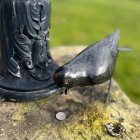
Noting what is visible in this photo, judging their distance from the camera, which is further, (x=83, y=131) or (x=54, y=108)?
(x=54, y=108)

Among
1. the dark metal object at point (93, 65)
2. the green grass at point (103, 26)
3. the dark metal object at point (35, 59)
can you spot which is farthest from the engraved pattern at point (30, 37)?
the green grass at point (103, 26)

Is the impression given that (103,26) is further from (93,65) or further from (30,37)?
(93,65)

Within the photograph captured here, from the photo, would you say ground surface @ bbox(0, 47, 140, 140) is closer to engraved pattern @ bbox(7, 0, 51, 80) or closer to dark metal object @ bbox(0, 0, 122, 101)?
dark metal object @ bbox(0, 0, 122, 101)

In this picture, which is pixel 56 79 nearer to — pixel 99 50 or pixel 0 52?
pixel 99 50

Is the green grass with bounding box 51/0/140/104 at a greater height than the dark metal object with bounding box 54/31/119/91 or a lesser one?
lesser

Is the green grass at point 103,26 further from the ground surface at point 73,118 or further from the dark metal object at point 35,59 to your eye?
the dark metal object at point 35,59

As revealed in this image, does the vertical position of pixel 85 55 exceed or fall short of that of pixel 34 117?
it exceeds it

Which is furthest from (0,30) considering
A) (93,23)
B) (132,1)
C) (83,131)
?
(132,1)

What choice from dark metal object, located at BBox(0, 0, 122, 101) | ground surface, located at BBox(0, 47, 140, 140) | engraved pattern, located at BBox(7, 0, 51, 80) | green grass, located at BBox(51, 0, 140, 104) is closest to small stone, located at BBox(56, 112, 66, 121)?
ground surface, located at BBox(0, 47, 140, 140)
